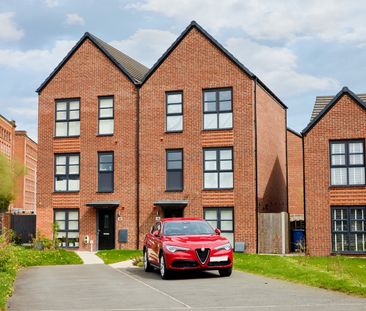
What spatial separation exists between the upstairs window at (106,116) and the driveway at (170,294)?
1468cm

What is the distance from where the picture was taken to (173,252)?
54.7 ft

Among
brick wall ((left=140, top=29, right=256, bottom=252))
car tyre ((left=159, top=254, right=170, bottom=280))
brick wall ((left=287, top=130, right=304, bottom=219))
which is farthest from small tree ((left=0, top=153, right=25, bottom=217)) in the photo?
→ car tyre ((left=159, top=254, right=170, bottom=280))

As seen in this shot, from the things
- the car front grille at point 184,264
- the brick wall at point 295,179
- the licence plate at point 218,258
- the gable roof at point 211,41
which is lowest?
the car front grille at point 184,264

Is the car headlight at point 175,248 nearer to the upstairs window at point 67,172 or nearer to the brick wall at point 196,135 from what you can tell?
the brick wall at point 196,135

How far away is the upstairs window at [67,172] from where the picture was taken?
3306cm

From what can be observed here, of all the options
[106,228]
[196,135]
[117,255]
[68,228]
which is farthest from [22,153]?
[117,255]

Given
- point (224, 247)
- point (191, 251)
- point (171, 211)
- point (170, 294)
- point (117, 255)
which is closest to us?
point (170, 294)

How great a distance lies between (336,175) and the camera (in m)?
28.0

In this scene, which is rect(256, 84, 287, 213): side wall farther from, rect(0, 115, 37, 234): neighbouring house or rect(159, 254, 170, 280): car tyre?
rect(0, 115, 37, 234): neighbouring house

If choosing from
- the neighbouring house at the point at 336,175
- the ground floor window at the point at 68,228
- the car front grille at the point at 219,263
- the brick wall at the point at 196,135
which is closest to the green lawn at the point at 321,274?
the car front grille at the point at 219,263

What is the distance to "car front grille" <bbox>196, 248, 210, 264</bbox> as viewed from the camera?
16.6 m

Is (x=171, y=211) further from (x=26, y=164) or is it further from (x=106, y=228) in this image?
(x=26, y=164)

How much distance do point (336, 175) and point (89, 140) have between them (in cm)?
1258

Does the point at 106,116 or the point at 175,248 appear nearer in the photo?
the point at 175,248
